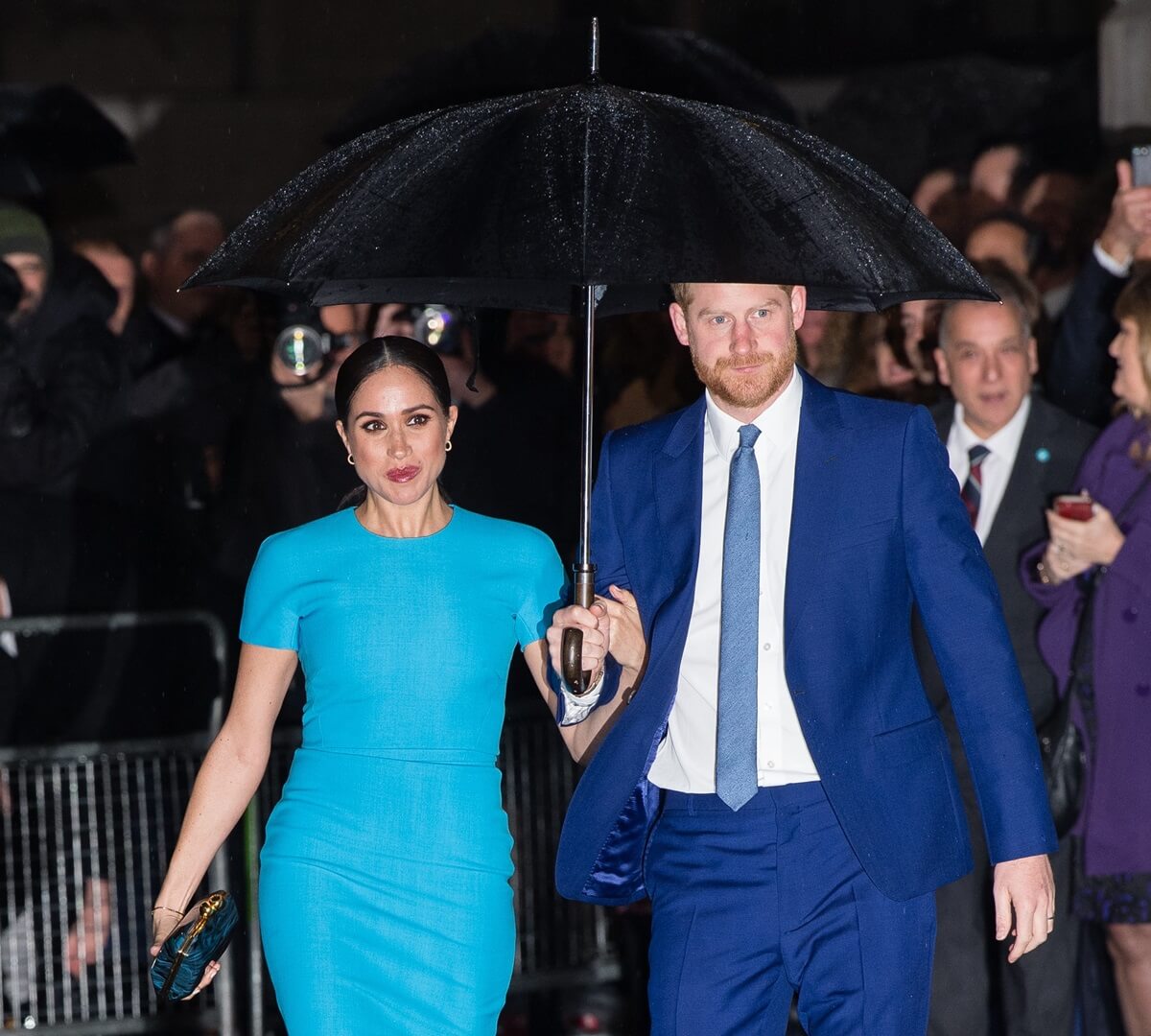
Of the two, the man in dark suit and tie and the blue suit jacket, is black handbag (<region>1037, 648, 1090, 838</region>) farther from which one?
the blue suit jacket

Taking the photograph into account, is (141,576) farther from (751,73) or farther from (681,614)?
(681,614)

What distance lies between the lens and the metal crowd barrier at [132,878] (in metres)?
6.61

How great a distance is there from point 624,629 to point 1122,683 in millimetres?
2160

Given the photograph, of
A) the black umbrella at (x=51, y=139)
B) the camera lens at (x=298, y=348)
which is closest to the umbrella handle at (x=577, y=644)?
the camera lens at (x=298, y=348)

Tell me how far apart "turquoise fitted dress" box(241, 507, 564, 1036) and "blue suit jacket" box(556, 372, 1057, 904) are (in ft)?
0.81

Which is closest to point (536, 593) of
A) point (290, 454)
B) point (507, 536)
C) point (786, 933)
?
point (507, 536)

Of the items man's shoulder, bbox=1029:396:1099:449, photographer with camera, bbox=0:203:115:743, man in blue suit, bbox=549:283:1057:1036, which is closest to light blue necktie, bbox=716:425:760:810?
man in blue suit, bbox=549:283:1057:1036

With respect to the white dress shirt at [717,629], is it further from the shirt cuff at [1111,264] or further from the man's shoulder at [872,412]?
the shirt cuff at [1111,264]

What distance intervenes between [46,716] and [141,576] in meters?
0.75

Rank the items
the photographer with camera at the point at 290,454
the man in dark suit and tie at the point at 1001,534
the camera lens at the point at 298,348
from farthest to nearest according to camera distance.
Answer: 1. the photographer with camera at the point at 290,454
2. the camera lens at the point at 298,348
3. the man in dark suit and tie at the point at 1001,534

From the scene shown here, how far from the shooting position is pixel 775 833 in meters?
4.01

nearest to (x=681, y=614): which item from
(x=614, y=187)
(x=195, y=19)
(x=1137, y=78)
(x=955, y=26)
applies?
(x=614, y=187)

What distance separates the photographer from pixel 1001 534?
6.13 m

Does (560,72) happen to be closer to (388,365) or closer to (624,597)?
(388,365)
